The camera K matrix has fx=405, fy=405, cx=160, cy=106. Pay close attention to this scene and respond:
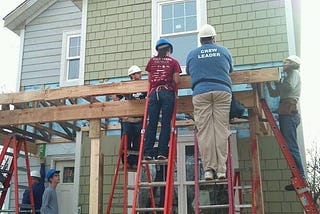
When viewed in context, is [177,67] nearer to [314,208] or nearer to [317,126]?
[314,208]

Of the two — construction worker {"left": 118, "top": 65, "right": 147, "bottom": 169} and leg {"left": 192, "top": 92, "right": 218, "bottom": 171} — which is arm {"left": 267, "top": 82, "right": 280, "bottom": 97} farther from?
construction worker {"left": 118, "top": 65, "right": 147, "bottom": 169}

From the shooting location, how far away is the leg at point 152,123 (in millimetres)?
5281

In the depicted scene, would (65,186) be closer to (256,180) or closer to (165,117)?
(165,117)

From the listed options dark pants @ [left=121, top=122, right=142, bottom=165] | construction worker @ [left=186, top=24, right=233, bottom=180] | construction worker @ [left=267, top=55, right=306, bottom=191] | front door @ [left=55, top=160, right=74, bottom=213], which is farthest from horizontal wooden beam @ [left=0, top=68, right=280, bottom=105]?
front door @ [left=55, top=160, right=74, bottom=213]

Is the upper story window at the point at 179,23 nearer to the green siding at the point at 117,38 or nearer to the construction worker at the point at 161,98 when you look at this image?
the green siding at the point at 117,38

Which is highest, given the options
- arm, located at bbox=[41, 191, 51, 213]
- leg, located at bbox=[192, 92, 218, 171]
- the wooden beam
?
the wooden beam

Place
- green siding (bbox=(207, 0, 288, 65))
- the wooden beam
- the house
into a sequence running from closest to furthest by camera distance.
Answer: the wooden beam < the house < green siding (bbox=(207, 0, 288, 65))

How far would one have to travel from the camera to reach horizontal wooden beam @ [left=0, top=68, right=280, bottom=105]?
17.4 ft

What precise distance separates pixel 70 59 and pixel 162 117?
5.76 m

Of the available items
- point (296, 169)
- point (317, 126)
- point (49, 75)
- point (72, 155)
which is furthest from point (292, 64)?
point (317, 126)

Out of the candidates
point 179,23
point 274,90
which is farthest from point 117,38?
point 274,90

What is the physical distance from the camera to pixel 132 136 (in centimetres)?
702

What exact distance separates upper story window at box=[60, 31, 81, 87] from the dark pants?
3276 mm

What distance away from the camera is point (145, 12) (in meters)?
8.67
